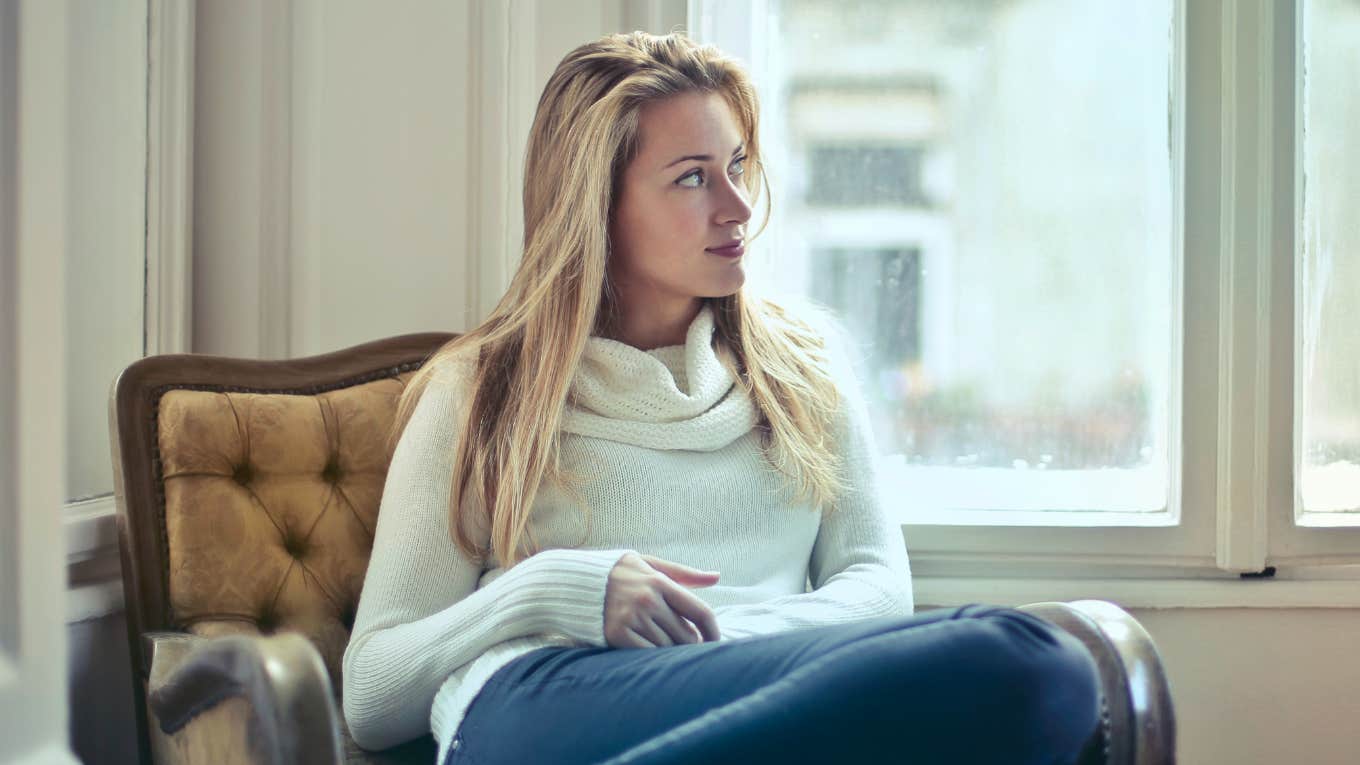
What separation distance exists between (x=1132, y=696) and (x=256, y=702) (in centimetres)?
70

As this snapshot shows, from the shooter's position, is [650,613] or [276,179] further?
[276,179]

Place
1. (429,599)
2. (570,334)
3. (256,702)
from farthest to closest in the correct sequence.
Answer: (570,334), (429,599), (256,702)

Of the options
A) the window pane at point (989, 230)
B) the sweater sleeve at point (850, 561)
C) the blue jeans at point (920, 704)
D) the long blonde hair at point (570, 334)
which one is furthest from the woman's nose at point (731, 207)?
the blue jeans at point (920, 704)

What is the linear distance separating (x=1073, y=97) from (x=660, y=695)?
1206 millimetres

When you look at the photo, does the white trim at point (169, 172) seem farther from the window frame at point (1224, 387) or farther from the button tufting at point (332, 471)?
the window frame at point (1224, 387)

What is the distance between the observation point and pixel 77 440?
1514 millimetres

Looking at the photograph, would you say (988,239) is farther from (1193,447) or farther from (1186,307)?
(1193,447)

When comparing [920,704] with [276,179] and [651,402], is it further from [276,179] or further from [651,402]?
[276,179]

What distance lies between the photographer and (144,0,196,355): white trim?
1.67 metres

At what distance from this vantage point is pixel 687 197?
1.41m

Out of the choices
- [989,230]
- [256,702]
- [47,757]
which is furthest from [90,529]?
[989,230]

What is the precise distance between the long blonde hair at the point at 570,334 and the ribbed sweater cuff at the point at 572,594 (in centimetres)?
14

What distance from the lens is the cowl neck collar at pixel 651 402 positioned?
1.38 metres

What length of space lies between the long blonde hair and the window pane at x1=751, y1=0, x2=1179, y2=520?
353 mm
